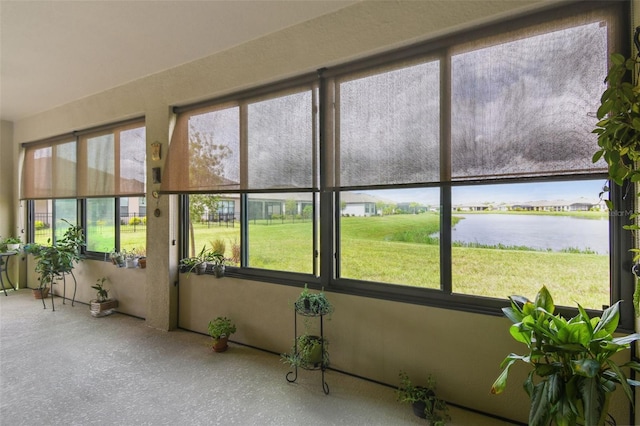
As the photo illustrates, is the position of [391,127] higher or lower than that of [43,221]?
higher

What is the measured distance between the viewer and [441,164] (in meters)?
2.02

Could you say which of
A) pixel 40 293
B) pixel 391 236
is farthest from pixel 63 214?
pixel 391 236

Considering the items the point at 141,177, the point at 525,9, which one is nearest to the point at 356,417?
the point at 525,9

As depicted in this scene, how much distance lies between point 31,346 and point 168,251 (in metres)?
1.52

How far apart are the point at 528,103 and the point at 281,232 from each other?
7.07 ft

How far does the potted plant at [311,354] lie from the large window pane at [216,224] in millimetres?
1168

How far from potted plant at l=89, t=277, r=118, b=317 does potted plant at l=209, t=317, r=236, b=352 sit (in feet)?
6.45

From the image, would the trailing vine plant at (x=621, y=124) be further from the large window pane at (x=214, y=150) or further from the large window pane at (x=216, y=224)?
the large window pane at (x=216, y=224)

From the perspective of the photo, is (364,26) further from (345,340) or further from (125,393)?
(125,393)

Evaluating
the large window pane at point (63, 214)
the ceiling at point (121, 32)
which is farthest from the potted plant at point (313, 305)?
the large window pane at point (63, 214)

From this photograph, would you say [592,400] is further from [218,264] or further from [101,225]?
[101,225]

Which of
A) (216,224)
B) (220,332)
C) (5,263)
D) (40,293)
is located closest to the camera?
(220,332)

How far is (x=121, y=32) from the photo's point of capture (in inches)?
101

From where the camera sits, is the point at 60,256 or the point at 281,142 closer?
the point at 281,142
